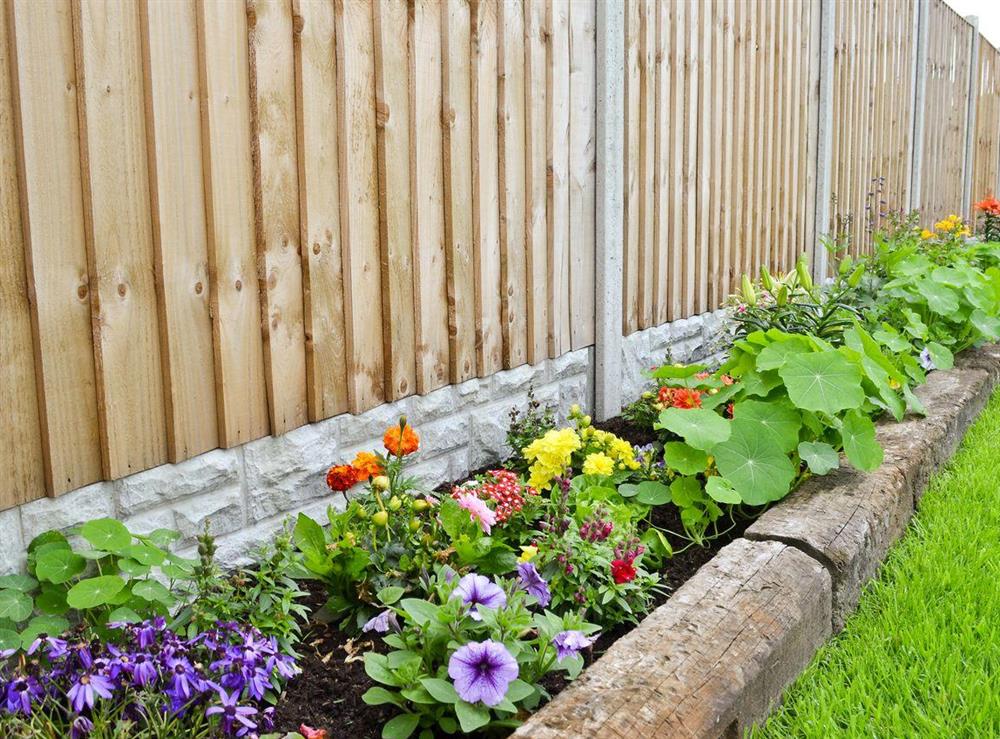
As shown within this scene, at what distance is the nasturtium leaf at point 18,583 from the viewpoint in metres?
2.13

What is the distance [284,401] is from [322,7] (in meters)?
1.08

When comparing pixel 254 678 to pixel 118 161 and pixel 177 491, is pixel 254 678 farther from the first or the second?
pixel 118 161

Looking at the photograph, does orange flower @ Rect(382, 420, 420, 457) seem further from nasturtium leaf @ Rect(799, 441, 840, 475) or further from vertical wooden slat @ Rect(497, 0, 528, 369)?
nasturtium leaf @ Rect(799, 441, 840, 475)

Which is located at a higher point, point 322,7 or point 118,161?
point 322,7

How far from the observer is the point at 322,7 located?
9.13ft

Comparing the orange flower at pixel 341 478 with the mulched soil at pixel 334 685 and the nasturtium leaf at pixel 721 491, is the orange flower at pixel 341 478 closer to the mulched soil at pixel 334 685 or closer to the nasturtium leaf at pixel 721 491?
the mulched soil at pixel 334 685

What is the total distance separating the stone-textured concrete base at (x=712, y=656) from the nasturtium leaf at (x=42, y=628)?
1028 millimetres

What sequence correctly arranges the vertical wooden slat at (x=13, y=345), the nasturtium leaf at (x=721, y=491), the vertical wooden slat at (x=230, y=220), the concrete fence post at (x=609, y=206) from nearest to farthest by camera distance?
1. the vertical wooden slat at (x=13, y=345)
2. the vertical wooden slat at (x=230, y=220)
3. the nasturtium leaf at (x=721, y=491)
4. the concrete fence post at (x=609, y=206)

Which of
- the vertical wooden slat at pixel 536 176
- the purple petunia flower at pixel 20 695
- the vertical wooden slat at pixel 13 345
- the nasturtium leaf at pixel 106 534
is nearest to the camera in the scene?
the purple petunia flower at pixel 20 695

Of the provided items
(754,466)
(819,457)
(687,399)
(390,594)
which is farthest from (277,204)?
(819,457)

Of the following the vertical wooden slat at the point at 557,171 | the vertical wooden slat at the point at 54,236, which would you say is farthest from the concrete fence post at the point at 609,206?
the vertical wooden slat at the point at 54,236

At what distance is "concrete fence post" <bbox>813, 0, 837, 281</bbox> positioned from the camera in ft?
21.8

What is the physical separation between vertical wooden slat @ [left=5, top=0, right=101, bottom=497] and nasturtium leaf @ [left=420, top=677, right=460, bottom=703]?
93 cm

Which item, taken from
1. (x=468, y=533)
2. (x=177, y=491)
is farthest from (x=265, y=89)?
(x=468, y=533)
